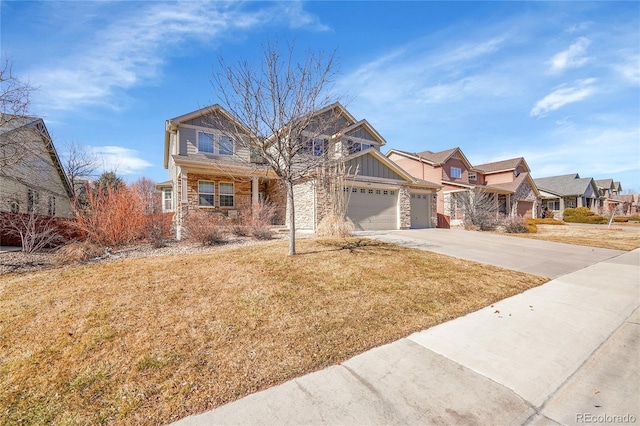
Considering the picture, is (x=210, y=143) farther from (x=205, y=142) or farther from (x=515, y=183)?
(x=515, y=183)

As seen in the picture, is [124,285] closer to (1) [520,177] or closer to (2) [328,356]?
(2) [328,356]

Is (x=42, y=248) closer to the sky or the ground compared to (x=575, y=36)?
closer to the ground

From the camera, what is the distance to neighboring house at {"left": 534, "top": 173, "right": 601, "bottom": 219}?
33.6m

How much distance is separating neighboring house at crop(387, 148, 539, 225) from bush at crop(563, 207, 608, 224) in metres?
4.56

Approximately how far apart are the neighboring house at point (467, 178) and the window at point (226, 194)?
17956 millimetres

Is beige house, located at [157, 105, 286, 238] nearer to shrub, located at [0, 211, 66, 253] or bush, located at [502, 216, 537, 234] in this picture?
shrub, located at [0, 211, 66, 253]

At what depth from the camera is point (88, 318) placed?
13.0 feet

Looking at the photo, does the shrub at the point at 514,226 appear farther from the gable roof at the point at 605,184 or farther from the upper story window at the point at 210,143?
the gable roof at the point at 605,184

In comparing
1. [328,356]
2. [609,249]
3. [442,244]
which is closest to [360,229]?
[442,244]

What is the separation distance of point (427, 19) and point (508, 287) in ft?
29.7

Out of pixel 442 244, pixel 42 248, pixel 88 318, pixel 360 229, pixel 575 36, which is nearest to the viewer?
pixel 88 318

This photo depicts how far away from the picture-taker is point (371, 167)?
14.9 meters

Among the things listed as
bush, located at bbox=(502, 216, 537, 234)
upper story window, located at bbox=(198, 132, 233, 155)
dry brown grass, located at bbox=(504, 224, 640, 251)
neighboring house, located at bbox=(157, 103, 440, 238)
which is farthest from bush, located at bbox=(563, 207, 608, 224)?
upper story window, located at bbox=(198, 132, 233, 155)

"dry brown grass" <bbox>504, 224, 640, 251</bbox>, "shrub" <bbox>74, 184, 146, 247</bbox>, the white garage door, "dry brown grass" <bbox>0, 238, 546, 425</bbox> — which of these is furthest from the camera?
the white garage door
